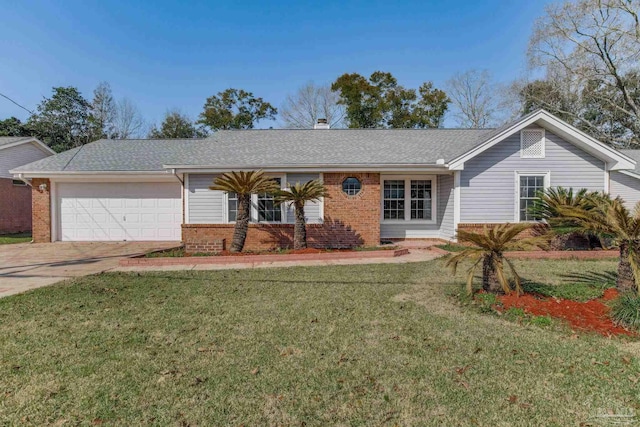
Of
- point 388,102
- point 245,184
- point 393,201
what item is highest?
point 388,102

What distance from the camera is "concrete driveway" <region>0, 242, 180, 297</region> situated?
7090 mm

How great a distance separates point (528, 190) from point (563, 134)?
6.72 feet

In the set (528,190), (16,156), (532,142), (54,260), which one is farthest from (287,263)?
(16,156)

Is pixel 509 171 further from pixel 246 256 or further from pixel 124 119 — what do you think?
pixel 124 119

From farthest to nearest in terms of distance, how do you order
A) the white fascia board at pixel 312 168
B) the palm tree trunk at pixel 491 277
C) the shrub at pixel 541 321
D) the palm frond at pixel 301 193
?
the white fascia board at pixel 312 168 → the palm frond at pixel 301 193 → the palm tree trunk at pixel 491 277 → the shrub at pixel 541 321

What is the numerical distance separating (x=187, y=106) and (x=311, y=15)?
23.4m

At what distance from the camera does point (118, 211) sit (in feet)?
44.8

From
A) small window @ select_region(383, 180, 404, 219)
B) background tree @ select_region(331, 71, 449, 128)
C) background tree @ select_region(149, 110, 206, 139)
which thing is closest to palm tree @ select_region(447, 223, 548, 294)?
small window @ select_region(383, 180, 404, 219)

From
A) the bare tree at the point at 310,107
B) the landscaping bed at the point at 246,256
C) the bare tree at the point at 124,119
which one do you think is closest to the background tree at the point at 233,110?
→ the bare tree at the point at 310,107

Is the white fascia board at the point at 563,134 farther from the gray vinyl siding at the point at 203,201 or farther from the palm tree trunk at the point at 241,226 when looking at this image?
the gray vinyl siding at the point at 203,201

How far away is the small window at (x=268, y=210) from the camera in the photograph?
11.6 metres

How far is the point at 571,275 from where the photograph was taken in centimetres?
720

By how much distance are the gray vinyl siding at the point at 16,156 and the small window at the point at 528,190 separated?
77.5 ft

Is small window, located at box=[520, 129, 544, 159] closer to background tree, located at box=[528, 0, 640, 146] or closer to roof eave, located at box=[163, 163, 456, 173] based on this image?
roof eave, located at box=[163, 163, 456, 173]
